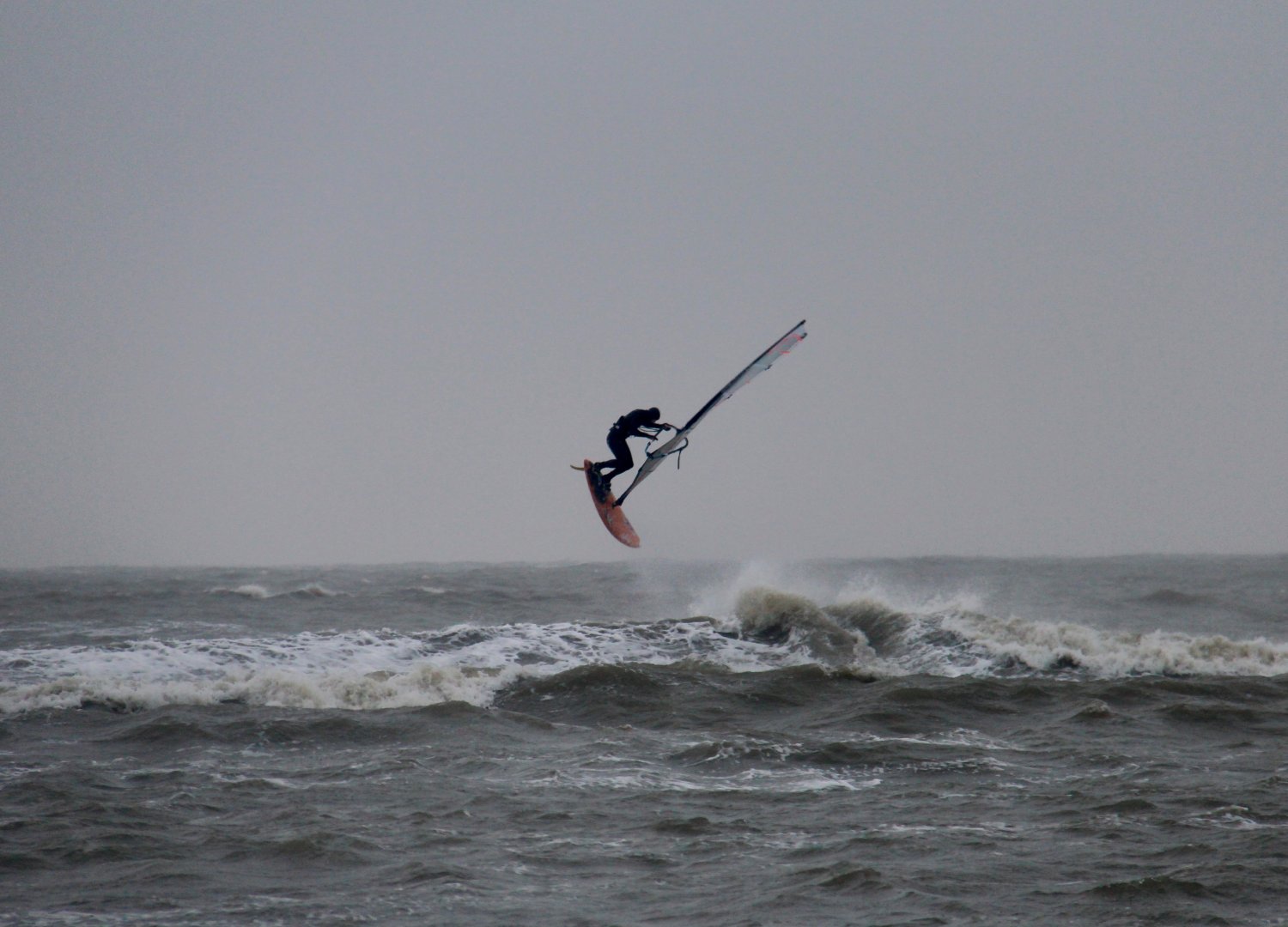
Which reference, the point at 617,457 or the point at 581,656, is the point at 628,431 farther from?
the point at 581,656

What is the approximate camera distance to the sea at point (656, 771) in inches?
280

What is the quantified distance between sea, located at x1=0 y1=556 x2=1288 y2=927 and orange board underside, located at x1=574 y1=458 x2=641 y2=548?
1736 mm

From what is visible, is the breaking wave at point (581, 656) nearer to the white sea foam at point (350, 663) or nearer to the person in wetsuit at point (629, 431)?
the white sea foam at point (350, 663)

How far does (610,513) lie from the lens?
1670cm

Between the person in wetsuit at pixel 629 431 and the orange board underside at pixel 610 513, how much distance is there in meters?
1.16

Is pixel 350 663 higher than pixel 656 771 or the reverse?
higher

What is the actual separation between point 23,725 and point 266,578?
2867 cm

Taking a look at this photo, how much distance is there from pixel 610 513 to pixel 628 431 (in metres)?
2.50

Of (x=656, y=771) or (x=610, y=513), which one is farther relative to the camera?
(x=610, y=513)

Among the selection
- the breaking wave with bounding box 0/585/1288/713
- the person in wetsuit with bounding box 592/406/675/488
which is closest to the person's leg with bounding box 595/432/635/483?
the person in wetsuit with bounding box 592/406/675/488

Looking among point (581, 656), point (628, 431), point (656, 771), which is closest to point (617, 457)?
point (628, 431)

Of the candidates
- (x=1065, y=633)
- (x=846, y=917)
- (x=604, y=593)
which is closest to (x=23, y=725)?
(x=846, y=917)

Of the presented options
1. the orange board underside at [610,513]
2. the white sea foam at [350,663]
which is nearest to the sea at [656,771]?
the white sea foam at [350,663]

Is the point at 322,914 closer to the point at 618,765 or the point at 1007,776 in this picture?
the point at 618,765
